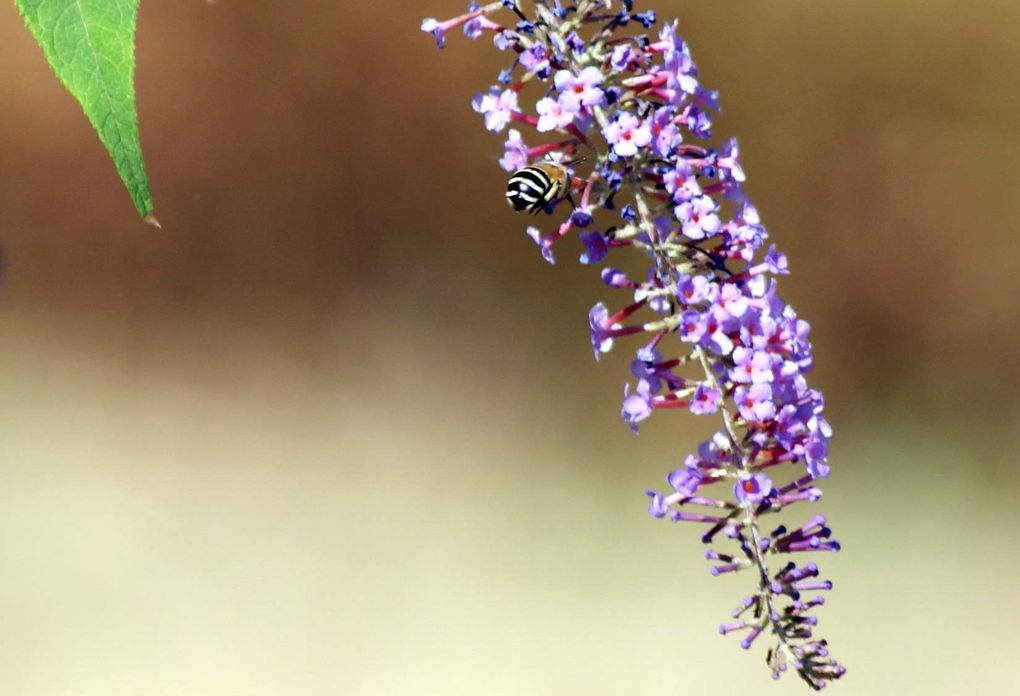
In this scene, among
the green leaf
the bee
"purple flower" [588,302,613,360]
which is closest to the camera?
the green leaf

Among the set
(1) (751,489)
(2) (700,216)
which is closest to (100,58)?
(2) (700,216)

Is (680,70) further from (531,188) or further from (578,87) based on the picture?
(531,188)

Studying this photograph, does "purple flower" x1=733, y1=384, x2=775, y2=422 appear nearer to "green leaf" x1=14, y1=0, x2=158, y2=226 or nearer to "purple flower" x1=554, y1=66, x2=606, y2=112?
"purple flower" x1=554, y1=66, x2=606, y2=112

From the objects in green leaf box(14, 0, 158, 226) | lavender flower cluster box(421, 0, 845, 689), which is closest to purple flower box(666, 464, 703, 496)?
lavender flower cluster box(421, 0, 845, 689)

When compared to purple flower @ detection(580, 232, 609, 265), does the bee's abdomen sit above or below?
above

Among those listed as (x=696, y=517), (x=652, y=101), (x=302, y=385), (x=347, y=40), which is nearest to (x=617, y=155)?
(x=652, y=101)

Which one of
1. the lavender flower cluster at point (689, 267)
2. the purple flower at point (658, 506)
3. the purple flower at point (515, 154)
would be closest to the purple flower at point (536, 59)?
the lavender flower cluster at point (689, 267)
